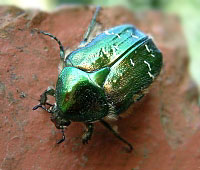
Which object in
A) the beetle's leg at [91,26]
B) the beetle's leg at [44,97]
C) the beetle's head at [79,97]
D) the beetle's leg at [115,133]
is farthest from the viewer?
the beetle's leg at [91,26]

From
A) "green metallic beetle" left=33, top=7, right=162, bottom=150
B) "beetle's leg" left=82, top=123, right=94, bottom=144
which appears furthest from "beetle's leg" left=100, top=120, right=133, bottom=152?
"beetle's leg" left=82, top=123, right=94, bottom=144

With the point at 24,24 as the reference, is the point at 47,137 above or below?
below

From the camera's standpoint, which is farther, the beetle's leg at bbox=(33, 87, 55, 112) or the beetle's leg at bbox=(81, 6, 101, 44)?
the beetle's leg at bbox=(81, 6, 101, 44)

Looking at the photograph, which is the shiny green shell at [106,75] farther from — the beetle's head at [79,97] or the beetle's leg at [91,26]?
the beetle's leg at [91,26]

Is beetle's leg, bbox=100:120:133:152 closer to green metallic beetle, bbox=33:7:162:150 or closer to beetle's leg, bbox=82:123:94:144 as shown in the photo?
green metallic beetle, bbox=33:7:162:150

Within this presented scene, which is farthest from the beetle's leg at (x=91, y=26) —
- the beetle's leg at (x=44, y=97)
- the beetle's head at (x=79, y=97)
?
the beetle's leg at (x=44, y=97)

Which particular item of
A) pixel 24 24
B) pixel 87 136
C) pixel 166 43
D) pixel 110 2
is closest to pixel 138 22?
pixel 166 43

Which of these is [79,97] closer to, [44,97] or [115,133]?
[44,97]

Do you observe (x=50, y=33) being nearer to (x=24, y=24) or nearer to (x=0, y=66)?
(x=24, y=24)
